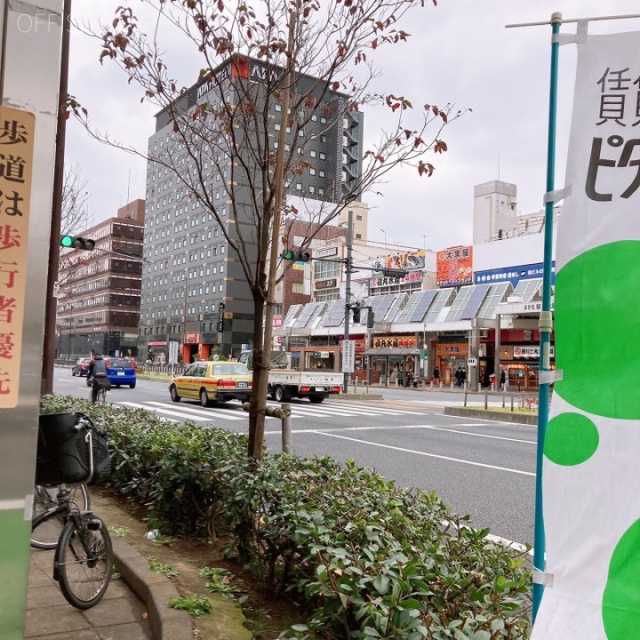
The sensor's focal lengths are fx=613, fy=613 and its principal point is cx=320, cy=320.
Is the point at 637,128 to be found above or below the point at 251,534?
above

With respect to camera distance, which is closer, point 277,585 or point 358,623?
point 358,623

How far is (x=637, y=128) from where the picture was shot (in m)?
2.02

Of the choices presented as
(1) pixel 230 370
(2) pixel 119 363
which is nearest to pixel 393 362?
(2) pixel 119 363

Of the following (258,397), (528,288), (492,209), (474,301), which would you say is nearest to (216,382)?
(258,397)

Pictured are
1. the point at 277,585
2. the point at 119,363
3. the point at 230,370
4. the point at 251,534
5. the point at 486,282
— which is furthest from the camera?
the point at 486,282

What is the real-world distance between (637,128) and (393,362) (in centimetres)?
5490

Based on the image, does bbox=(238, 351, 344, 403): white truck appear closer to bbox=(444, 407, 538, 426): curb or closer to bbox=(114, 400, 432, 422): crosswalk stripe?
bbox=(114, 400, 432, 422): crosswalk stripe

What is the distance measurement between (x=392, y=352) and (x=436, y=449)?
43.2 m

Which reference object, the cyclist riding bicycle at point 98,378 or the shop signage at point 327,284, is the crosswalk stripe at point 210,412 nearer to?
the cyclist riding bicycle at point 98,378

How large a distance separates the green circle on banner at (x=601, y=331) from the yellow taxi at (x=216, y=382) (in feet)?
→ 59.1

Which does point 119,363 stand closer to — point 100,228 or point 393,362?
point 393,362

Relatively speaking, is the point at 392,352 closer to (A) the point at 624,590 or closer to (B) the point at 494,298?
(B) the point at 494,298

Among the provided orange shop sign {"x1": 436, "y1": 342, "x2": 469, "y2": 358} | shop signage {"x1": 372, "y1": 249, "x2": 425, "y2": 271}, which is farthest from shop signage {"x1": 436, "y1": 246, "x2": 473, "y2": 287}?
orange shop sign {"x1": 436, "y1": 342, "x2": 469, "y2": 358}

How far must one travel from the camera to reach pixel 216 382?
19.9 meters
